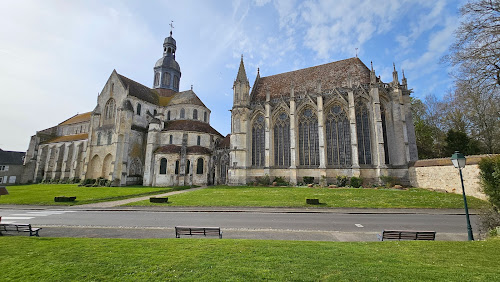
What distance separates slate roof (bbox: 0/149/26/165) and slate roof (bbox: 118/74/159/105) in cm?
3522

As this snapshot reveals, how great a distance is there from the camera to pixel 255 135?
111 ft

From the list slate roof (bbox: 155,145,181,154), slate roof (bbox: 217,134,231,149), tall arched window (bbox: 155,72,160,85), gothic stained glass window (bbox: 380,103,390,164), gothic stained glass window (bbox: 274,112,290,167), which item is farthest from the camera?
tall arched window (bbox: 155,72,160,85)

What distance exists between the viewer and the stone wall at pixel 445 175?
17922 millimetres

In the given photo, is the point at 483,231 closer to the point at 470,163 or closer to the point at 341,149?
the point at 470,163

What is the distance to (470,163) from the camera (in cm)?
1841

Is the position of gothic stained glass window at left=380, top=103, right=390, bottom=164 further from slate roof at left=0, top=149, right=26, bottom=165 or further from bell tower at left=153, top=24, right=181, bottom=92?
slate roof at left=0, top=149, right=26, bottom=165

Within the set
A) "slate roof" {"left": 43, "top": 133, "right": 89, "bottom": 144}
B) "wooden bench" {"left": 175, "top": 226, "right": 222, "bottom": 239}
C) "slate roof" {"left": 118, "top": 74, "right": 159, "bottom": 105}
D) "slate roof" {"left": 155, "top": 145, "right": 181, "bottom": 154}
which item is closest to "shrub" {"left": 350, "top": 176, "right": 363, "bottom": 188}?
"wooden bench" {"left": 175, "top": 226, "right": 222, "bottom": 239}

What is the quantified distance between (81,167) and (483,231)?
5423cm

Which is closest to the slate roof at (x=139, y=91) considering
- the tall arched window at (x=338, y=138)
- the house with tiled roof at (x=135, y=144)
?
the house with tiled roof at (x=135, y=144)

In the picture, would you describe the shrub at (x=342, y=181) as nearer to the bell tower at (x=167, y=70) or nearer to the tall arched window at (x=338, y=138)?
the tall arched window at (x=338, y=138)

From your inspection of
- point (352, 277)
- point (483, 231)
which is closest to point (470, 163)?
point (483, 231)

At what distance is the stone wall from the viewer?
58.8 feet

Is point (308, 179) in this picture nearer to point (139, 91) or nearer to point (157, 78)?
point (139, 91)

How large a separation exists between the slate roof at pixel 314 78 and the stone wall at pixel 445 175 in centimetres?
1284
